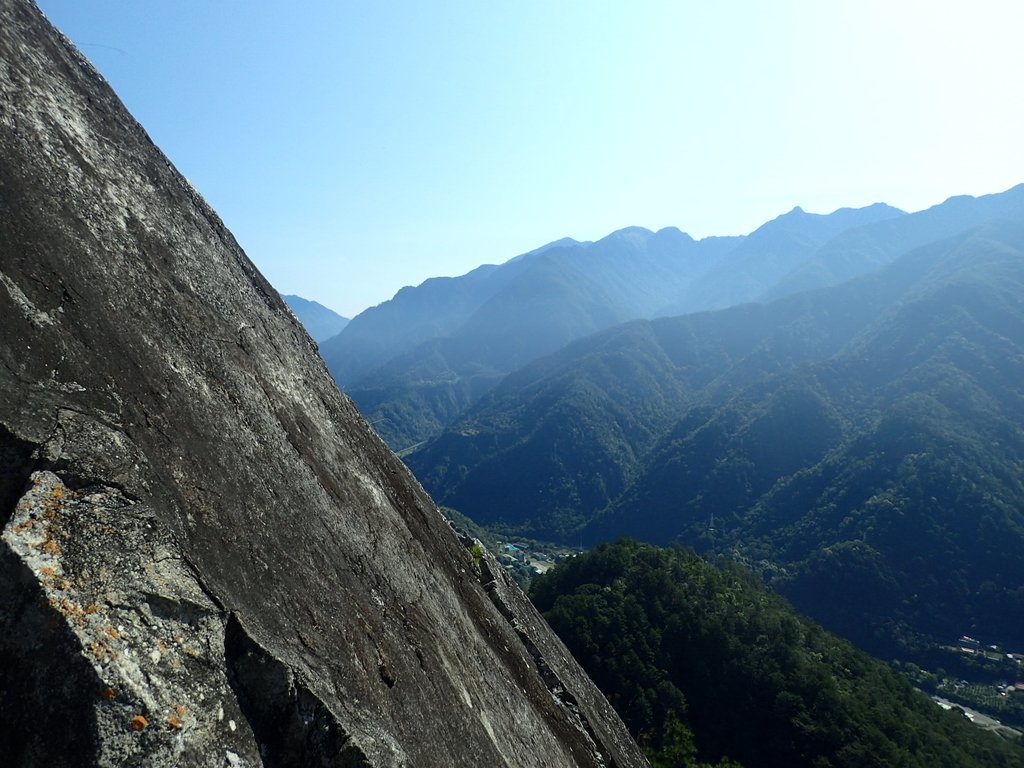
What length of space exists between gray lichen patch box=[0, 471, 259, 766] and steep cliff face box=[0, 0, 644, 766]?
0.06ft

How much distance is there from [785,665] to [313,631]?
66188mm

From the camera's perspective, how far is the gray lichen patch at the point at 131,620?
4914mm

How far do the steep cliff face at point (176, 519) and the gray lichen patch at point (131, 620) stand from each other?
0.02m

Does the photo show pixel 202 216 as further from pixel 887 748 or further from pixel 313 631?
pixel 887 748

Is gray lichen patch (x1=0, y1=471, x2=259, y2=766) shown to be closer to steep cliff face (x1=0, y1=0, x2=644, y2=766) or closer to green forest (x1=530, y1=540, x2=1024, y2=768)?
steep cliff face (x1=0, y1=0, x2=644, y2=766)

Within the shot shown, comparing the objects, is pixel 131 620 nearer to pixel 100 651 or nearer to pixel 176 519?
pixel 100 651

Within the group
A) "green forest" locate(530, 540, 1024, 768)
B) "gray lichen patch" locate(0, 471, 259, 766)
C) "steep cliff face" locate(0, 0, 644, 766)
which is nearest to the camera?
"gray lichen patch" locate(0, 471, 259, 766)

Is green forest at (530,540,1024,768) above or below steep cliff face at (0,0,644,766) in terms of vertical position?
below

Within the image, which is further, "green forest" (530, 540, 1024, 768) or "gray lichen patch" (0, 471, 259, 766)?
"green forest" (530, 540, 1024, 768)

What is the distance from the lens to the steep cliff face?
16.7ft

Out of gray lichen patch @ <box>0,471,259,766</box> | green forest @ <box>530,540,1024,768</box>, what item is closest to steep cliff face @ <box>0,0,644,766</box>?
gray lichen patch @ <box>0,471,259,766</box>

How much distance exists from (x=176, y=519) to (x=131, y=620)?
1.73 metres

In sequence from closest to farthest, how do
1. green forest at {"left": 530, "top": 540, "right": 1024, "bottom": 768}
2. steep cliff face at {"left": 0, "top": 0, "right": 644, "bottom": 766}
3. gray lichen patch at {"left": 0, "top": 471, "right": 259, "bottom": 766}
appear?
gray lichen patch at {"left": 0, "top": 471, "right": 259, "bottom": 766}
steep cliff face at {"left": 0, "top": 0, "right": 644, "bottom": 766}
green forest at {"left": 530, "top": 540, "right": 1024, "bottom": 768}

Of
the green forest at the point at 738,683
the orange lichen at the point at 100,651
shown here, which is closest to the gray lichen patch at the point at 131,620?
the orange lichen at the point at 100,651
